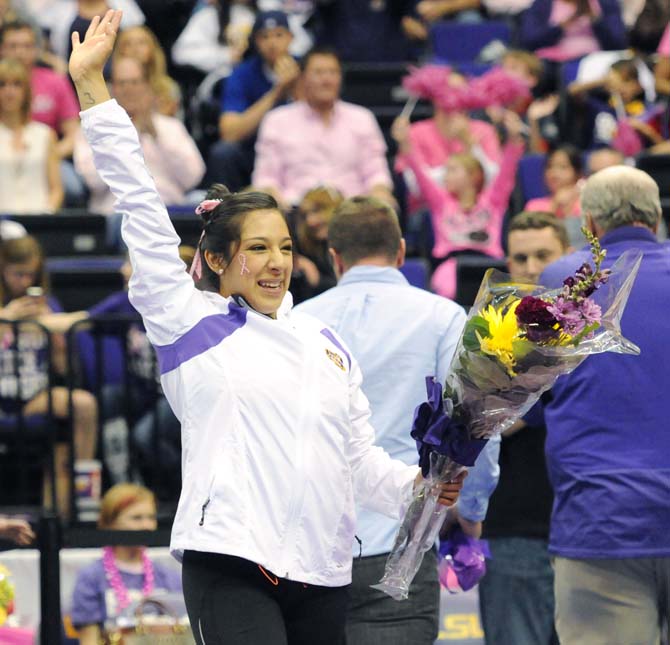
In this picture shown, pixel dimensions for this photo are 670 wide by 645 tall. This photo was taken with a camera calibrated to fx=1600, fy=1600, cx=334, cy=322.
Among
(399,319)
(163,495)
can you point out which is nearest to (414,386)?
(399,319)

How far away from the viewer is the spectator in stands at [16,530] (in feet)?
16.8

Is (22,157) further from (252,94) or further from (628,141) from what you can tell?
(628,141)

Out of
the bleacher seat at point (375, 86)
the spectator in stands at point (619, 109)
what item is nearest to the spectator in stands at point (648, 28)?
the spectator in stands at point (619, 109)

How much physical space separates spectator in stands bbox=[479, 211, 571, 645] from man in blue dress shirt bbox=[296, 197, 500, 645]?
1.10 m

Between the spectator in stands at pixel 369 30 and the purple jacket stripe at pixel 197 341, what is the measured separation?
881cm

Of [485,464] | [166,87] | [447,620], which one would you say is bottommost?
[447,620]

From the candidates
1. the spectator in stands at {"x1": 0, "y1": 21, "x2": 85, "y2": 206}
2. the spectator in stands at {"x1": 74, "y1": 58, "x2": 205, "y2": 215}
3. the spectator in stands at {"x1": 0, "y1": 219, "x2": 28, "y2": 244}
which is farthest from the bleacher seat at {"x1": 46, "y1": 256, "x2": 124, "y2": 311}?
Answer: the spectator in stands at {"x1": 0, "y1": 21, "x2": 85, "y2": 206}

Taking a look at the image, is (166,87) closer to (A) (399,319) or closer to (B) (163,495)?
(B) (163,495)

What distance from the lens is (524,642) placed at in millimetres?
6102

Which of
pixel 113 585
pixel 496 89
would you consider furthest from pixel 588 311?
pixel 496 89

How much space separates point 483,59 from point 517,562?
21.8ft

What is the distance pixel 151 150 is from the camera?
406 inches

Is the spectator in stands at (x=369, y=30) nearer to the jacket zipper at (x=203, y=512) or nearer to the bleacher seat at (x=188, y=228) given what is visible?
the bleacher seat at (x=188, y=228)

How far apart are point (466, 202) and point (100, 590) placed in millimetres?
4486
